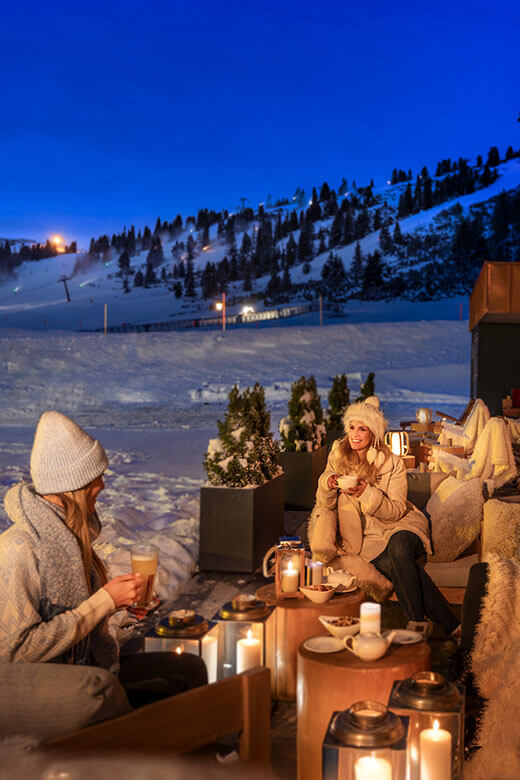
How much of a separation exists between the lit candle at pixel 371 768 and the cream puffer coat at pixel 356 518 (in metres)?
2.29

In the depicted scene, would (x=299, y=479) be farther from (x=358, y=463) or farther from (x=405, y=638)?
(x=405, y=638)

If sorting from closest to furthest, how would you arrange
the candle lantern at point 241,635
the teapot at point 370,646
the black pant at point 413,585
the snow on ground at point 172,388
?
the teapot at point 370,646
the candle lantern at point 241,635
the black pant at point 413,585
the snow on ground at point 172,388

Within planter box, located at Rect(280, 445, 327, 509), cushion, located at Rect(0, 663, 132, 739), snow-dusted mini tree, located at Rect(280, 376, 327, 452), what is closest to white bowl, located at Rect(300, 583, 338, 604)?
cushion, located at Rect(0, 663, 132, 739)

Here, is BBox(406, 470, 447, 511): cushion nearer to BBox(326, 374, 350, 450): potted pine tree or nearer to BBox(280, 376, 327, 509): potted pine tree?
BBox(280, 376, 327, 509): potted pine tree

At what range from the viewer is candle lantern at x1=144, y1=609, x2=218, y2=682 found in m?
2.78

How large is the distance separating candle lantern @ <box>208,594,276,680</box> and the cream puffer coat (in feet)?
3.90

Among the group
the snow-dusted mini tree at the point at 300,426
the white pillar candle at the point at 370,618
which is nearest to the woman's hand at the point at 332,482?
the white pillar candle at the point at 370,618

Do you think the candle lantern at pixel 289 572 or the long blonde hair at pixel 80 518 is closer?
the long blonde hair at pixel 80 518

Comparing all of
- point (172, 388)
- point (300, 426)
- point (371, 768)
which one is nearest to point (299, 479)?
point (300, 426)

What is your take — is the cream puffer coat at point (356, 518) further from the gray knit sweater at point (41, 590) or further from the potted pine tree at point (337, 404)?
the potted pine tree at point (337, 404)

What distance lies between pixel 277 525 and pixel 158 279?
114308 millimetres

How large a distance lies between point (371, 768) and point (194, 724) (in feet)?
1.57

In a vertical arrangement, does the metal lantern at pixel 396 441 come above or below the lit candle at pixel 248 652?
above

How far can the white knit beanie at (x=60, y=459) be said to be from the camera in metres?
2.11
